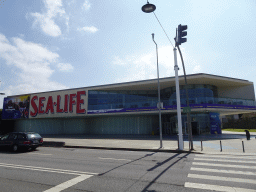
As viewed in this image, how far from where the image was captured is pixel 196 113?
93.8ft

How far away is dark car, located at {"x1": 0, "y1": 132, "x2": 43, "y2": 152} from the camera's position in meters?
13.7

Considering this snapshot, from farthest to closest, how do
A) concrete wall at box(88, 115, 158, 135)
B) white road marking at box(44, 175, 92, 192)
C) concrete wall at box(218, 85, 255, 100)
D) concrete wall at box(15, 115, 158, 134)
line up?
1. concrete wall at box(15, 115, 158, 134)
2. concrete wall at box(88, 115, 158, 135)
3. concrete wall at box(218, 85, 255, 100)
4. white road marking at box(44, 175, 92, 192)

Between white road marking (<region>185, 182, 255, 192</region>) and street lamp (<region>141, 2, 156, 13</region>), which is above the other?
street lamp (<region>141, 2, 156, 13</region>)

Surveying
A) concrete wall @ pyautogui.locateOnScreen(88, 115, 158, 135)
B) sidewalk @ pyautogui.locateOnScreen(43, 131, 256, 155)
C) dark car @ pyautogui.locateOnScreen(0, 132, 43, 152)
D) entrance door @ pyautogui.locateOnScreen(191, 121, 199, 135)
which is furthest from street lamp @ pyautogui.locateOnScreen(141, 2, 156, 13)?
concrete wall @ pyautogui.locateOnScreen(88, 115, 158, 135)

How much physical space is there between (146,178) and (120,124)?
91.0 feet

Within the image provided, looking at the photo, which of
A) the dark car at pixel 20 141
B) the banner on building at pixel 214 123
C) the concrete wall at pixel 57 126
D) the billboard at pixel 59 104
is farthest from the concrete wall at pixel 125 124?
the dark car at pixel 20 141

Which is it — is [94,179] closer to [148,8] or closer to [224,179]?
[224,179]

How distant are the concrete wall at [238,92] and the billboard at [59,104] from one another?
1050 inches

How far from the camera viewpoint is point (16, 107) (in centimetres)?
3978

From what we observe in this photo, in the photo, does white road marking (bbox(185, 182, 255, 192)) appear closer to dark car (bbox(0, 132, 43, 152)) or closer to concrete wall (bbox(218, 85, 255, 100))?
dark car (bbox(0, 132, 43, 152))

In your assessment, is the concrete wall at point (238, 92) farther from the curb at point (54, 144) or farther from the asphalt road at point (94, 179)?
the asphalt road at point (94, 179)

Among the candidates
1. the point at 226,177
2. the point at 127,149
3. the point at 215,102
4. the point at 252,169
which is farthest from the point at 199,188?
the point at 215,102

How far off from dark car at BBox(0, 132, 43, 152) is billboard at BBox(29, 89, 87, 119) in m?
17.3

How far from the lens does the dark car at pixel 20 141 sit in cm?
1373
